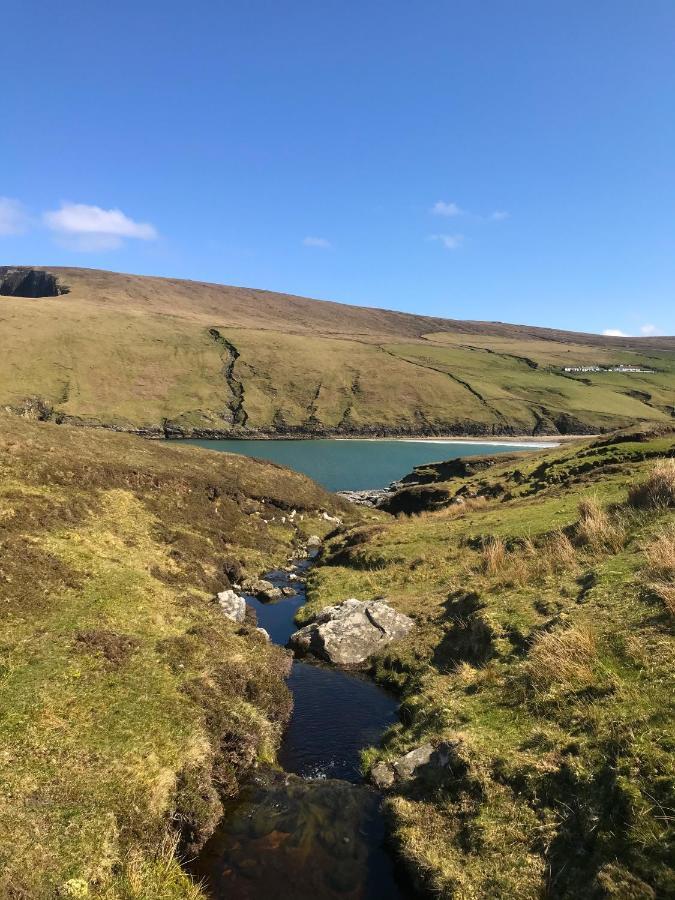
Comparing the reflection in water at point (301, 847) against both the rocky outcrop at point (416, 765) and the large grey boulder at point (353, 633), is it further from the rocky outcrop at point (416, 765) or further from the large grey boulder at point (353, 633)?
the large grey boulder at point (353, 633)

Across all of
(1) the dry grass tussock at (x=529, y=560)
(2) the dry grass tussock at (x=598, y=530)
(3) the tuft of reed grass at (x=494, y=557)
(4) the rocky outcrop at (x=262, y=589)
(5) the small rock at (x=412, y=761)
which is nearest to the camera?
(5) the small rock at (x=412, y=761)

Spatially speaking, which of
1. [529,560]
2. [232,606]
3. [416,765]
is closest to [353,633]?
[232,606]

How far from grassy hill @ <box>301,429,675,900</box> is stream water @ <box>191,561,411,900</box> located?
89 cm

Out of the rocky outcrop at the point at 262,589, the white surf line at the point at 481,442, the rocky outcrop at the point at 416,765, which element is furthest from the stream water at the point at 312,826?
the white surf line at the point at 481,442

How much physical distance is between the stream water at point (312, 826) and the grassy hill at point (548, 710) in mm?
891

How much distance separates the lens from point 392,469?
12600 centimetres

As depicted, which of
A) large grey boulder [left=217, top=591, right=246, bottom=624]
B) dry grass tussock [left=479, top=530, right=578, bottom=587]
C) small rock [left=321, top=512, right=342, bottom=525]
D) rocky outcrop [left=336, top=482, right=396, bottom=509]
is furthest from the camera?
rocky outcrop [left=336, top=482, right=396, bottom=509]

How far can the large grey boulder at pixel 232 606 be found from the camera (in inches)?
1016

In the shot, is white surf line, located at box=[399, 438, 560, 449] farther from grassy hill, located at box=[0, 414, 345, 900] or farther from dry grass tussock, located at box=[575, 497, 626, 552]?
dry grass tussock, located at box=[575, 497, 626, 552]

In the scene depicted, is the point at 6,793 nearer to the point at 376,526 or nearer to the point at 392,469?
the point at 376,526

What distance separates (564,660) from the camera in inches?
544

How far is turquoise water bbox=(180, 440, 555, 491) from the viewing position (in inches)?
4387

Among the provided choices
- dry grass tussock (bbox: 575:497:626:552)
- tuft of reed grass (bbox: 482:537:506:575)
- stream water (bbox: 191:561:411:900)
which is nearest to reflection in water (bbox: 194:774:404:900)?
stream water (bbox: 191:561:411:900)

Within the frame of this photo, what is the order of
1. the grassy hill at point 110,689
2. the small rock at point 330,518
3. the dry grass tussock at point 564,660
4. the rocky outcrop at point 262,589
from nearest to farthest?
the grassy hill at point 110,689
the dry grass tussock at point 564,660
the rocky outcrop at point 262,589
the small rock at point 330,518
